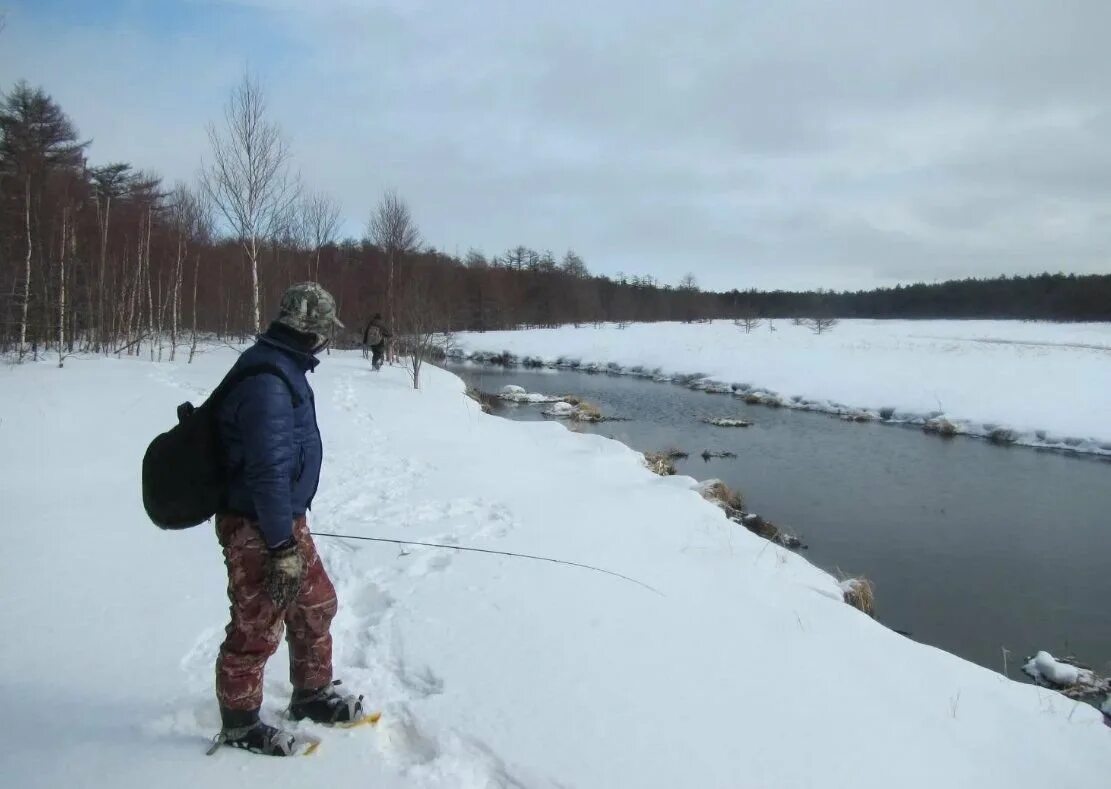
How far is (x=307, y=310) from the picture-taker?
2.47 meters

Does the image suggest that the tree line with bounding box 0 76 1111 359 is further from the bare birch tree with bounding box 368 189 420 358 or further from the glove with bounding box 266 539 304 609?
the glove with bounding box 266 539 304 609

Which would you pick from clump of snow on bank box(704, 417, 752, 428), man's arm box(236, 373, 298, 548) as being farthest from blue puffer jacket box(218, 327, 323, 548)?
clump of snow on bank box(704, 417, 752, 428)

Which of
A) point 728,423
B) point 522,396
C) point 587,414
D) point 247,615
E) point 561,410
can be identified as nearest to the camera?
point 247,615

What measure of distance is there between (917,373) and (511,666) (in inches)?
995

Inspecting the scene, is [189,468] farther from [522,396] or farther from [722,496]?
[522,396]

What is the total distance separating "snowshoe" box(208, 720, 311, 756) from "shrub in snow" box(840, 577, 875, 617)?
18.5 feet

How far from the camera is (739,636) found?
3973mm

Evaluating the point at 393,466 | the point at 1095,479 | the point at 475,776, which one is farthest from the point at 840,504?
the point at 475,776

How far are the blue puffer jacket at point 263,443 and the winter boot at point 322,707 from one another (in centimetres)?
78

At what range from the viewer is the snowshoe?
2389 mm

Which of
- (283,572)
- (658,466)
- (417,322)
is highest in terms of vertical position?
(417,322)

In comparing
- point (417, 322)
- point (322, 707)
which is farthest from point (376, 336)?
point (322, 707)

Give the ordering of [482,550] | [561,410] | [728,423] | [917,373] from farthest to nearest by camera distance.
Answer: [917,373], [561,410], [728,423], [482,550]

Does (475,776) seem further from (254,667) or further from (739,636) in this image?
(739,636)
